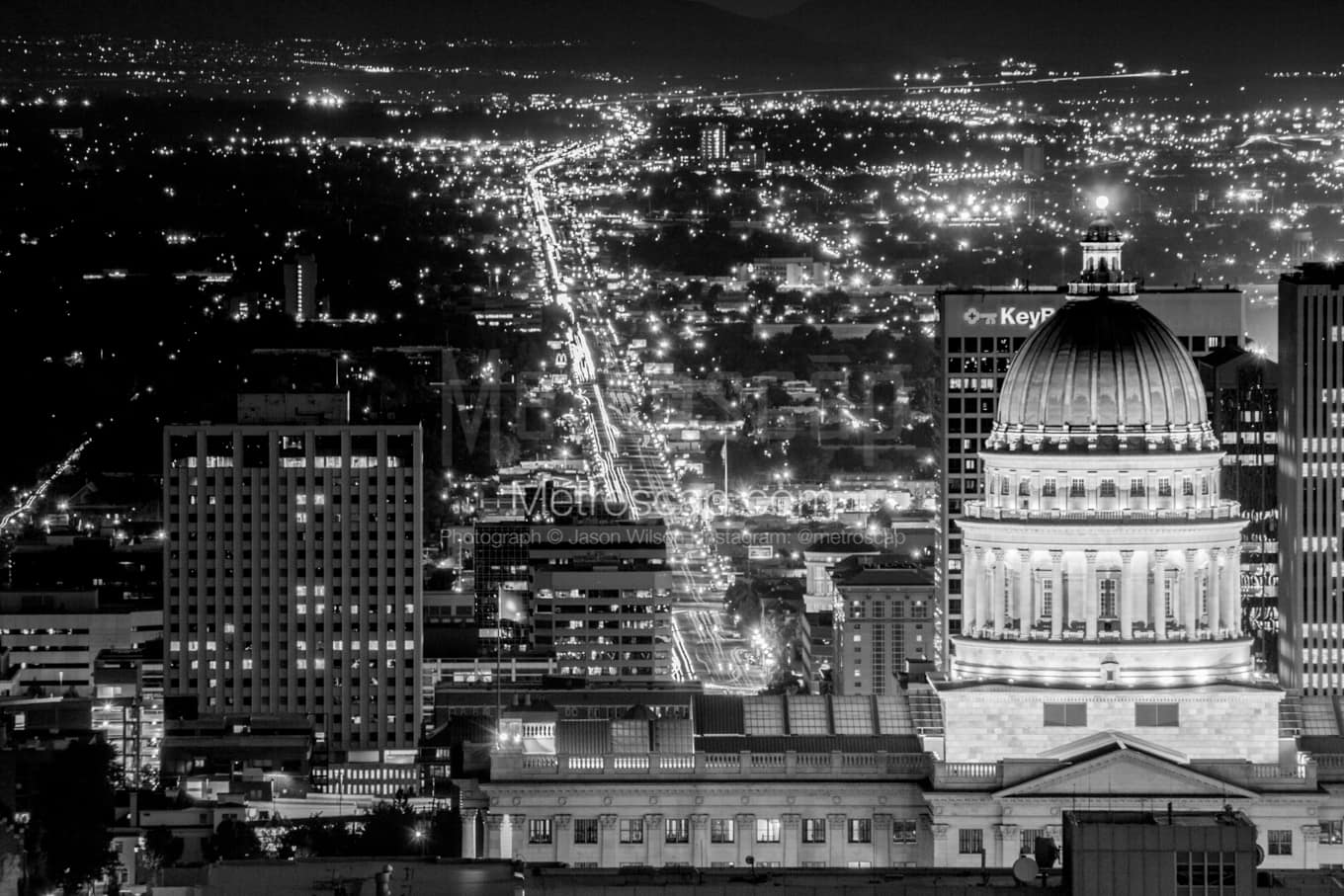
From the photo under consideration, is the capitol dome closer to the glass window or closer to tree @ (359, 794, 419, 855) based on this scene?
the glass window

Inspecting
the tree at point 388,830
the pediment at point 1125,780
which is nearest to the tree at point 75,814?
the tree at point 388,830

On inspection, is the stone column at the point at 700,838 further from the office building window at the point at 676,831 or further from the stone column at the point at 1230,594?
the stone column at the point at 1230,594

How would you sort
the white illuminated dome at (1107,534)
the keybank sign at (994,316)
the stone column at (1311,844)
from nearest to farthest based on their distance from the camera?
the stone column at (1311,844) → the white illuminated dome at (1107,534) → the keybank sign at (994,316)

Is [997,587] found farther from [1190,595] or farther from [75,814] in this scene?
[75,814]

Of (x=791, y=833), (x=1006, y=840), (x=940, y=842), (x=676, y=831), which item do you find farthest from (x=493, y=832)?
(x=1006, y=840)

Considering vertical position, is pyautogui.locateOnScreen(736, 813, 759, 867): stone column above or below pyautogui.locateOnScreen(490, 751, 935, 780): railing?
below

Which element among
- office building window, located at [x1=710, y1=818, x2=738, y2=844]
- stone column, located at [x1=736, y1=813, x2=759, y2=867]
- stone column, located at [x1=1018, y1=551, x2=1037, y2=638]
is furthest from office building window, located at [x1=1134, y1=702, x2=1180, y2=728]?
office building window, located at [x1=710, y1=818, x2=738, y2=844]

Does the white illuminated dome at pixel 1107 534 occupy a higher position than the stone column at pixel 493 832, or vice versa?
the white illuminated dome at pixel 1107 534
